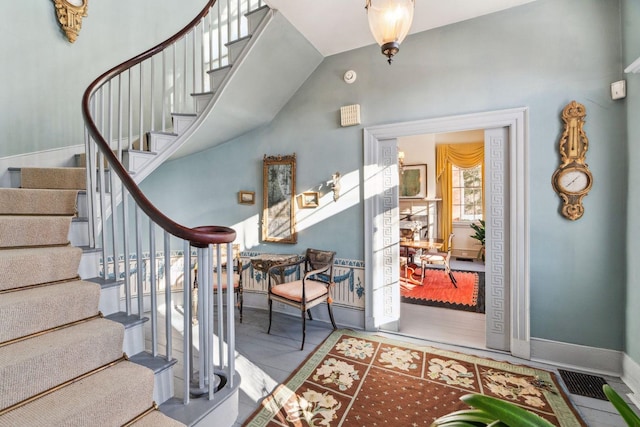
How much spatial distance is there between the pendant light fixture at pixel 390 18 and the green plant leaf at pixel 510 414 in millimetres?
1610

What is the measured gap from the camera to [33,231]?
5.65ft

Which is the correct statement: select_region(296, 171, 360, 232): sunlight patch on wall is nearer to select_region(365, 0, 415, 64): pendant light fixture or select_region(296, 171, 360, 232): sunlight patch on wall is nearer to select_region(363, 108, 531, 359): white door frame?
select_region(363, 108, 531, 359): white door frame

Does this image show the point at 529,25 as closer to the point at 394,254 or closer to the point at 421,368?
the point at 394,254

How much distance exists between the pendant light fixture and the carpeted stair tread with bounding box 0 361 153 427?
2.13m

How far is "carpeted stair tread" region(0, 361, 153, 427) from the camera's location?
3.50ft

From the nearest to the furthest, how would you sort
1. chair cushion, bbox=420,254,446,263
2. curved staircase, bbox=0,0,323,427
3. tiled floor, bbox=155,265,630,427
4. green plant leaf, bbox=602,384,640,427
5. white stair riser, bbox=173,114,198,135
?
green plant leaf, bbox=602,384,640,427 → curved staircase, bbox=0,0,323,427 → tiled floor, bbox=155,265,630,427 → white stair riser, bbox=173,114,198,135 → chair cushion, bbox=420,254,446,263

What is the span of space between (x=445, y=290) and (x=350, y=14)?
3976 millimetres

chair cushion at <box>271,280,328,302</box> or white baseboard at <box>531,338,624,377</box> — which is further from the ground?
chair cushion at <box>271,280,328,302</box>

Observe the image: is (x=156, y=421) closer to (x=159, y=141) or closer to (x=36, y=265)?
(x=36, y=265)

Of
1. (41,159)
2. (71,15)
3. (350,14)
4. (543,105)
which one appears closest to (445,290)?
(543,105)

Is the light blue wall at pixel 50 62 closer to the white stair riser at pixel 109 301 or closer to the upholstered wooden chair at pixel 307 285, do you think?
the white stair riser at pixel 109 301

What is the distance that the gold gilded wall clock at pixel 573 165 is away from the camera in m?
2.27

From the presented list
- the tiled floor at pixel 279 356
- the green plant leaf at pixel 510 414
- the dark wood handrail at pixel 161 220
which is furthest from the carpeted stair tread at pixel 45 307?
the green plant leaf at pixel 510 414

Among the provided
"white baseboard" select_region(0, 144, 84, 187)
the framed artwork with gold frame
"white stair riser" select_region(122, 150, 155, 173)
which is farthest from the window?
"white baseboard" select_region(0, 144, 84, 187)
